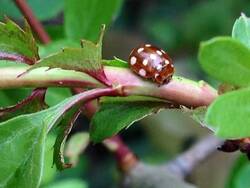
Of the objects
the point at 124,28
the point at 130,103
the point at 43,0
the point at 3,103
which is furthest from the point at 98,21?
the point at 124,28

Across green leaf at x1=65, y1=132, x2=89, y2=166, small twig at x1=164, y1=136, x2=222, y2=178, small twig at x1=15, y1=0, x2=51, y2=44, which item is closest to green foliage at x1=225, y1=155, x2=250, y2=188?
small twig at x1=164, y1=136, x2=222, y2=178

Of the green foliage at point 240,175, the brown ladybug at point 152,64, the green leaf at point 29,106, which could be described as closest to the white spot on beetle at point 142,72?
the brown ladybug at point 152,64

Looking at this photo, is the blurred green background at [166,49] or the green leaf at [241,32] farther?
the blurred green background at [166,49]

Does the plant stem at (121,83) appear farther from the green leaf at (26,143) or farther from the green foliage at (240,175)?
the green foliage at (240,175)

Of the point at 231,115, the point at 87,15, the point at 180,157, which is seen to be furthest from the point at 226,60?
the point at 180,157

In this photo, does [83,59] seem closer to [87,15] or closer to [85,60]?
[85,60]

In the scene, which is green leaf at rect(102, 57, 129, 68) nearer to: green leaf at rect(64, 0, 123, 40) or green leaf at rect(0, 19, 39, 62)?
green leaf at rect(0, 19, 39, 62)

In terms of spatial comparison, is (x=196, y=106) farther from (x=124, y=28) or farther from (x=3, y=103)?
(x=124, y=28)
